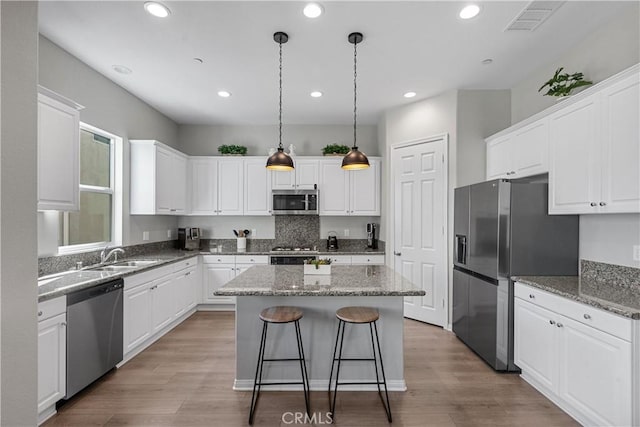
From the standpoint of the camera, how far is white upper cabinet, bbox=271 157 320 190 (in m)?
4.95

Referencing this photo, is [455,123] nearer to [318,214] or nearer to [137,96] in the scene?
[318,214]

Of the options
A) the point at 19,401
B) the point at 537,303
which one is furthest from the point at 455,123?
the point at 19,401

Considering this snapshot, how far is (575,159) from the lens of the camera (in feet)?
8.08

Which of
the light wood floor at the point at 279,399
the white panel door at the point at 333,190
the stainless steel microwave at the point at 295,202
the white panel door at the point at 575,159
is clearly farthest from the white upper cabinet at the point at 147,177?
the white panel door at the point at 575,159

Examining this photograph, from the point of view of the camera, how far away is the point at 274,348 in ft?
8.45

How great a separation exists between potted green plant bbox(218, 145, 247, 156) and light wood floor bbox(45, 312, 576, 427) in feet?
9.95

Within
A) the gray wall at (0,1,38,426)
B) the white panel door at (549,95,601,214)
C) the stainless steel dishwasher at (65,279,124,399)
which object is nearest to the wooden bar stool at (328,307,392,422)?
the gray wall at (0,1,38,426)

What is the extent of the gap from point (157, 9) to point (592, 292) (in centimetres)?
372

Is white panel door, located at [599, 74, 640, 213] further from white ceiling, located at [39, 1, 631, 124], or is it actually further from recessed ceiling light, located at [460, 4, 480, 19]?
recessed ceiling light, located at [460, 4, 480, 19]

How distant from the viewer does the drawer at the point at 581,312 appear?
5.85 ft

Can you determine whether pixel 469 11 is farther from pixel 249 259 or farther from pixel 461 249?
pixel 249 259

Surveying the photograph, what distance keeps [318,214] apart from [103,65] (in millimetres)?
3198

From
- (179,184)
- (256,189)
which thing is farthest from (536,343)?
(179,184)

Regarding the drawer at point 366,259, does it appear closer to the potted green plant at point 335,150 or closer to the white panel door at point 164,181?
the potted green plant at point 335,150
